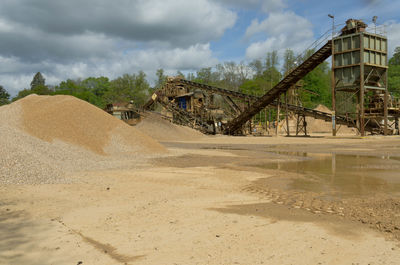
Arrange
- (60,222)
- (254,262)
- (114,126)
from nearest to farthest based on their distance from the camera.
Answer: (254,262) → (60,222) → (114,126)

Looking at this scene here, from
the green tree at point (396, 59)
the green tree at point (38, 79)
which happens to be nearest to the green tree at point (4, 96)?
the green tree at point (38, 79)

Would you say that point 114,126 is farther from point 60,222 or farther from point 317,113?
point 317,113

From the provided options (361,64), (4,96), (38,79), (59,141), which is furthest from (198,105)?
(38,79)

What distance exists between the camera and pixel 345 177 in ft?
31.4

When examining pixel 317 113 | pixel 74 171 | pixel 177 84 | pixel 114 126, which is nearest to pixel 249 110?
pixel 317 113

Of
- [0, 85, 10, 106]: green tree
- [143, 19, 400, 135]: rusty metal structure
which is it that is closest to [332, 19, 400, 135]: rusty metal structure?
[143, 19, 400, 135]: rusty metal structure

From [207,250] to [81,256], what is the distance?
5.08 ft

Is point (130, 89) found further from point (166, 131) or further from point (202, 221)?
point (202, 221)

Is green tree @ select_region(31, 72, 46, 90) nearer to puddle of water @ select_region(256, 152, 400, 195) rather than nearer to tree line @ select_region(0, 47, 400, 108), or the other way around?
tree line @ select_region(0, 47, 400, 108)

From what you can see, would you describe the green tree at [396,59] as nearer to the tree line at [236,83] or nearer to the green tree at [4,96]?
the tree line at [236,83]

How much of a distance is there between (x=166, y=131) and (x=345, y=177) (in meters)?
24.5

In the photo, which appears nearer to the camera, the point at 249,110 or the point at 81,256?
the point at 81,256

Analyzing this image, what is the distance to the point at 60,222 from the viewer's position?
206 inches

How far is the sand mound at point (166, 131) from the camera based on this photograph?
32.1 metres
